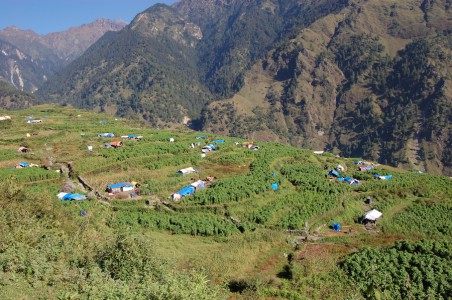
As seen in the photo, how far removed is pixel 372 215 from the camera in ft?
158

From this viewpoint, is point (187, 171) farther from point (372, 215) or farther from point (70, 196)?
point (372, 215)

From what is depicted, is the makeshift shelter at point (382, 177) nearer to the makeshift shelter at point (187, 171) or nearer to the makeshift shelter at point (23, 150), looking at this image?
the makeshift shelter at point (187, 171)

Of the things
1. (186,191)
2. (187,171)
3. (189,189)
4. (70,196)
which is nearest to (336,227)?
(189,189)

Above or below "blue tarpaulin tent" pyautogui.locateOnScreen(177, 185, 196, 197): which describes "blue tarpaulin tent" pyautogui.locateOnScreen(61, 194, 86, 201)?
above

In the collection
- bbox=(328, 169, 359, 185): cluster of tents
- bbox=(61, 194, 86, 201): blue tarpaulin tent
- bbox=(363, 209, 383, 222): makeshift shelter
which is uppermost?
bbox=(61, 194, 86, 201): blue tarpaulin tent

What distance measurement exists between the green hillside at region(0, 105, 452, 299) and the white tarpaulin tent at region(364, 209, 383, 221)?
93 cm

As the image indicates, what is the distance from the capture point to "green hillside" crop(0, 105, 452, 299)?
18703 mm

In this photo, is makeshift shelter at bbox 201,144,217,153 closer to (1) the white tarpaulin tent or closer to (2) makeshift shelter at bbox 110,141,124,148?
(2) makeshift shelter at bbox 110,141,124,148

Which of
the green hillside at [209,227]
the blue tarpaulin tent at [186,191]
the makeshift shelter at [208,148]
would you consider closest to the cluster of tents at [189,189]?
the blue tarpaulin tent at [186,191]

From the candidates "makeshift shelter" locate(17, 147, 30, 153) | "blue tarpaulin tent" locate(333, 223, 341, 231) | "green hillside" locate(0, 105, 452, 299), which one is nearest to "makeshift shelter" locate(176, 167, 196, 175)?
"green hillside" locate(0, 105, 452, 299)

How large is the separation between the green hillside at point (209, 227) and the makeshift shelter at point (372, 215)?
88 centimetres

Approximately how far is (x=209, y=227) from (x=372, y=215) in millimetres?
23406

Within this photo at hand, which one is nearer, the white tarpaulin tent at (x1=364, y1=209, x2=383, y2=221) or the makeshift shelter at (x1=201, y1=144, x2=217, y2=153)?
the white tarpaulin tent at (x1=364, y1=209, x2=383, y2=221)

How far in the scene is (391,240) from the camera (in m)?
39.4
